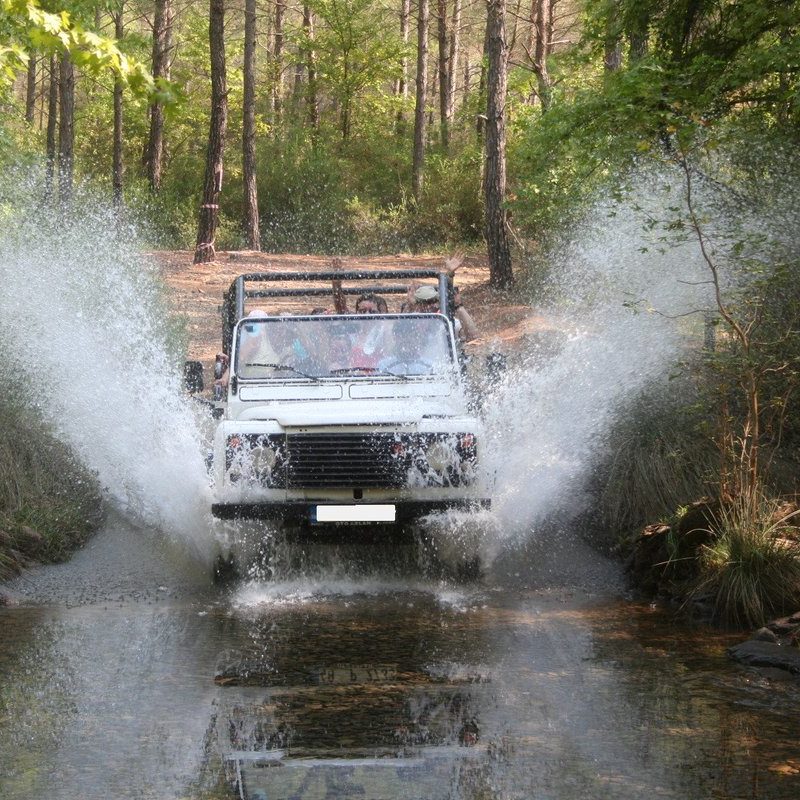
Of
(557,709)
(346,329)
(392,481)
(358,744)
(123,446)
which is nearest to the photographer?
(358,744)

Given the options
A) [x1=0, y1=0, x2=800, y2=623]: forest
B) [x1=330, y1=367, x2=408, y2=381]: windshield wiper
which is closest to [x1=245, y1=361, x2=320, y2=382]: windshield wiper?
[x1=330, y1=367, x2=408, y2=381]: windshield wiper

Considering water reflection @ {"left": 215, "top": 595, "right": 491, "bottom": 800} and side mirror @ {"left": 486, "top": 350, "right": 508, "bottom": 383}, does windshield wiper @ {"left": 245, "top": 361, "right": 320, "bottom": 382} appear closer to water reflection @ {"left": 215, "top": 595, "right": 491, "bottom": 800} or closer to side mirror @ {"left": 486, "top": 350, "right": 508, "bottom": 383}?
side mirror @ {"left": 486, "top": 350, "right": 508, "bottom": 383}

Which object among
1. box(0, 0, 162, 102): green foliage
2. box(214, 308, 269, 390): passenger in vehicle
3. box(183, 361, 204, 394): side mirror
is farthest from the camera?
box(214, 308, 269, 390): passenger in vehicle

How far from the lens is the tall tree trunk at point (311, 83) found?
132 feet

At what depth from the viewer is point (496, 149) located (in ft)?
66.4

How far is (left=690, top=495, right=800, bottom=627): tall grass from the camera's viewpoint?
7277mm

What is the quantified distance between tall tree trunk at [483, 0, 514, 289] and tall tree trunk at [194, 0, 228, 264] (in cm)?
635

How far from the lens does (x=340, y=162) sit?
3778 cm

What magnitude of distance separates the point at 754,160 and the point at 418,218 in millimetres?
21445

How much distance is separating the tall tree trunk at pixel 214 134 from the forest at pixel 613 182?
0.05m

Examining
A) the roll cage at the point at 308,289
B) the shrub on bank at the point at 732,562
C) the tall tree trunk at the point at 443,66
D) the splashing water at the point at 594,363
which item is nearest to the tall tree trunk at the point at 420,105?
the tall tree trunk at the point at 443,66

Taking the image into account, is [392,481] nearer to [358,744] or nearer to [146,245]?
[358,744]

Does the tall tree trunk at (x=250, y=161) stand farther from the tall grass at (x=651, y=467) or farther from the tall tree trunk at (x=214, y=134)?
the tall grass at (x=651, y=467)

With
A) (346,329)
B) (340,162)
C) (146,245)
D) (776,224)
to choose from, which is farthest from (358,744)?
(340,162)
